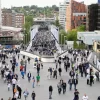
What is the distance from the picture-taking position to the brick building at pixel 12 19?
172125 millimetres

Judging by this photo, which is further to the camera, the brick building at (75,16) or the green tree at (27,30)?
the brick building at (75,16)

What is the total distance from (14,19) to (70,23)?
141ft

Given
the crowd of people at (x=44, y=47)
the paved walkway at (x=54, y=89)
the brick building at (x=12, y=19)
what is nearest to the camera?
the paved walkway at (x=54, y=89)

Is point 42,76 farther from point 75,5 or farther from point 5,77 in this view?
point 75,5

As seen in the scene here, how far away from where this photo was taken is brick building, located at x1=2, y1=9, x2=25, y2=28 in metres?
172

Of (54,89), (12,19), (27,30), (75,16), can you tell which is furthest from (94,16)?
(12,19)

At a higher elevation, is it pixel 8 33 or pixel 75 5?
pixel 75 5

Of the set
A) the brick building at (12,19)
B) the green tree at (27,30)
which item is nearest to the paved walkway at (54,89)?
the green tree at (27,30)

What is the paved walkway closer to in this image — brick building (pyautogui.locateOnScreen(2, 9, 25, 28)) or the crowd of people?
the crowd of people

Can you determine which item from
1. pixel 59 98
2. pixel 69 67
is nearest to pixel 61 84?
pixel 59 98

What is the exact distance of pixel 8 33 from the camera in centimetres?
12812

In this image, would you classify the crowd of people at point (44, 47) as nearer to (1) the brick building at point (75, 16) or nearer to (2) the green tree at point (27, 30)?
(2) the green tree at point (27, 30)

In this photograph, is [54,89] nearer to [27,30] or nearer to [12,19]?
[27,30]

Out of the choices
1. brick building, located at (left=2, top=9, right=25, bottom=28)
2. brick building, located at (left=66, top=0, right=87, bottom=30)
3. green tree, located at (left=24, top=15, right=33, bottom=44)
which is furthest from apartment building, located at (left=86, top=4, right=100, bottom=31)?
brick building, located at (left=2, top=9, right=25, bottom=28)
